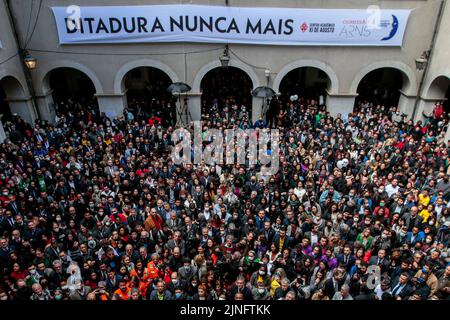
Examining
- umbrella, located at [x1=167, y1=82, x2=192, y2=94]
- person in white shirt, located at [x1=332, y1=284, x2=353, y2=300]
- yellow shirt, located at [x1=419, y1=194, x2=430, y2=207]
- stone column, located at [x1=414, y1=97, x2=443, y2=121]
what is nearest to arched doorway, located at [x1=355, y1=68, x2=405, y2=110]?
stone column, located at [x1=414, y1=97, x2=443, y2=121]

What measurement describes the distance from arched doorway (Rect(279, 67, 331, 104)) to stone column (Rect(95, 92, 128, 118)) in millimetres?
8569

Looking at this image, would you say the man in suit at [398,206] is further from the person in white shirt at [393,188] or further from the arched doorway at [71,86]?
the arched doorway at [71,86]

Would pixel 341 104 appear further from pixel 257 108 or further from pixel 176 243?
pixel 176 243

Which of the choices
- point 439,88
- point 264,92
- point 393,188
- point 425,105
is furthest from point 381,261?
point 439,88

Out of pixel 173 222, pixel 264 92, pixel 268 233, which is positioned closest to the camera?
pixel 268 233

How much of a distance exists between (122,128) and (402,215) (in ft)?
39.1

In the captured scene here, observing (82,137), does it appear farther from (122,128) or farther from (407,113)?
(407,113)

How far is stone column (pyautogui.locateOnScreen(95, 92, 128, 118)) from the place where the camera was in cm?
1714

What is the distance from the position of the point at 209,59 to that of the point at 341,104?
6.86 meters

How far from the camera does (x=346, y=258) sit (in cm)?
812

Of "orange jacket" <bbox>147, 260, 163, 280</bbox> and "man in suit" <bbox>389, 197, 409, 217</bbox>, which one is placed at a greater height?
"man in suit" <bbox>389, 197, 409, 217</bbox>

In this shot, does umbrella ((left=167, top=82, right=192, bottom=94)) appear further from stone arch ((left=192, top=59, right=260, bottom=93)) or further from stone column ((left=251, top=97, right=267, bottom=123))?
stone column ((left=251, top=97, right=267, bottom=123))
